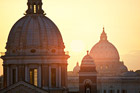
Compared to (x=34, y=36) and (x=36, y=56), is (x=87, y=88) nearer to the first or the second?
A: (x=36, y=56)

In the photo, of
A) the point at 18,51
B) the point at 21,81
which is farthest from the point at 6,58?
the point at 21,81

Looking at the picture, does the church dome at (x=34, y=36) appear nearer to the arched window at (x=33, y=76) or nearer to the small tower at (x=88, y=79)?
the arched window at (x=33, y=76)

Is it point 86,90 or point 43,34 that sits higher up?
point 43,34

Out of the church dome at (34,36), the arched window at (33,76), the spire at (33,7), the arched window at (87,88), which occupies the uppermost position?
the spire at (33,7)

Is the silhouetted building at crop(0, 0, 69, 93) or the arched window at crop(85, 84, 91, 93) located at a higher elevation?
the silhouetted building at crop(0, 0, 69, 93)

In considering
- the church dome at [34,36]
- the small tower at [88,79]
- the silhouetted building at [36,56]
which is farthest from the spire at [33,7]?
the small tower at [88,79]

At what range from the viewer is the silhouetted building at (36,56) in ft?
448

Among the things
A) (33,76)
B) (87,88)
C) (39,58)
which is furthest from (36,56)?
(87,88)

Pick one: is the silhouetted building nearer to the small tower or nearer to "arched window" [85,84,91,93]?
the small tower

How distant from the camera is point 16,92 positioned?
419 ft

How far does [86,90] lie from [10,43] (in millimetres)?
14711

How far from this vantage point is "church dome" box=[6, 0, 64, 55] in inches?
5408

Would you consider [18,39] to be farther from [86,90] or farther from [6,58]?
[86,90]

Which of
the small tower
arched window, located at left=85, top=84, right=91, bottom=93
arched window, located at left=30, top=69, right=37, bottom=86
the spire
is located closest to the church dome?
the spire
